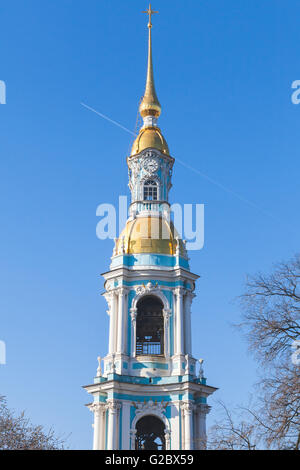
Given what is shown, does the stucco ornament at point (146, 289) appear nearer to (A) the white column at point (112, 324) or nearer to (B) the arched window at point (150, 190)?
(A) the white column at point (112, 324)

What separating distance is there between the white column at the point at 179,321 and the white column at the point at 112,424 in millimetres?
4563

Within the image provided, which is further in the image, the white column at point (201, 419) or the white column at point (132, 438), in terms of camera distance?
the white column at point (201, 419)

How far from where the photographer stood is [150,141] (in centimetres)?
4706

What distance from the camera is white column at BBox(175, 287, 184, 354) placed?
40.6 metres

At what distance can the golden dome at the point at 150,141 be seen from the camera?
154 feet

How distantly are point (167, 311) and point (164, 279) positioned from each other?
191 cm

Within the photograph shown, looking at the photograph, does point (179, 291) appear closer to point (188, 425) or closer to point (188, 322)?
point (188, 322)

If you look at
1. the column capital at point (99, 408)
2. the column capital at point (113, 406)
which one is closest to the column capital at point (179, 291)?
the column capital at point (113, 406)

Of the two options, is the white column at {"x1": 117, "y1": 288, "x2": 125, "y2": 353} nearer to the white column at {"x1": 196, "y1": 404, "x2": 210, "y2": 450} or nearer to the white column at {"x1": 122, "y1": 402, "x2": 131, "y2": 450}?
the white column at {"x1": 122, "y1": 402, "x2": 131, "y2": 450}

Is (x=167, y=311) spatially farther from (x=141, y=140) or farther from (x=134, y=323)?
(x=141, y=140)

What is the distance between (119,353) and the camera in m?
39.9

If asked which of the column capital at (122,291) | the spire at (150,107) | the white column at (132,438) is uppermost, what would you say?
the spire at (150,107)

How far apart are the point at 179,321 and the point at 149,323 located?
2561mm

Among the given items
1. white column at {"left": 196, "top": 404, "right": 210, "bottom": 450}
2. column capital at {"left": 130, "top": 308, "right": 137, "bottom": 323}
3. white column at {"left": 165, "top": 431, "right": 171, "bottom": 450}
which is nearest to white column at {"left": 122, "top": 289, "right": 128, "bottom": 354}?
column capital at {"left": 130, "top": 308, "right": 137, "bottom": 323}
